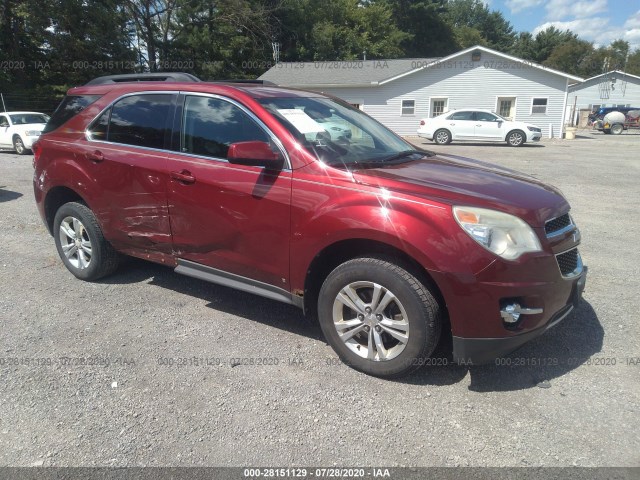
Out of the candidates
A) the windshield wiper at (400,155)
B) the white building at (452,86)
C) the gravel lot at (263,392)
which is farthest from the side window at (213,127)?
the white building at (452,86)

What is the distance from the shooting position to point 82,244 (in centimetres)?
465

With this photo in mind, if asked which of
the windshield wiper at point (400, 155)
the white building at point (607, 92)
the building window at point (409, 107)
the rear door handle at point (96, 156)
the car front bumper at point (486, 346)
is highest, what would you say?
the white building at point (607, 92)

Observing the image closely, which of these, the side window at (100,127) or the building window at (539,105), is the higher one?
the building window at (539,105)

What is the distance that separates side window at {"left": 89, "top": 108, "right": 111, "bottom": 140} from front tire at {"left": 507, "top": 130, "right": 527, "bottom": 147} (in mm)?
21320

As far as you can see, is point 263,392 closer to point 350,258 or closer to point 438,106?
point 350,258

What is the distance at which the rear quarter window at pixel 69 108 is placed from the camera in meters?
4.51

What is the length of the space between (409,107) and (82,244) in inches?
1066

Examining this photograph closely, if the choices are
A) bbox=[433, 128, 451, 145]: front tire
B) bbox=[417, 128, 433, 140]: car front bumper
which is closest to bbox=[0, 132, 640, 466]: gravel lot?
bbox=[433, 128, 451, 145]: front tire

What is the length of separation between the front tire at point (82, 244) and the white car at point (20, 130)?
44.4 feet

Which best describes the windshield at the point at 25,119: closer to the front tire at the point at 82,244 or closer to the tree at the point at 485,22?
the front tire at the point at 82,244

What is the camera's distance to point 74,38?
2855 centimetres

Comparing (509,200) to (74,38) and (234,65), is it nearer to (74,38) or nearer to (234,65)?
(74,38)

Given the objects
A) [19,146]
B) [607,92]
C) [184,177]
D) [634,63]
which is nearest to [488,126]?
[19,146]

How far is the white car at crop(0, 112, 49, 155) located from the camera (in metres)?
16.1
